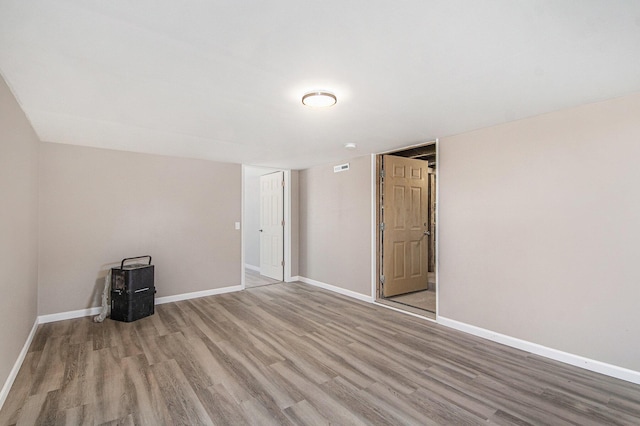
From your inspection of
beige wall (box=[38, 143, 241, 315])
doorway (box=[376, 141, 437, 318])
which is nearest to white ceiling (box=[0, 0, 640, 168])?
beige wall (box=[38, 143, 241, 315])

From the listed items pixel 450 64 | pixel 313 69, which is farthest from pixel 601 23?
pixel 313 69

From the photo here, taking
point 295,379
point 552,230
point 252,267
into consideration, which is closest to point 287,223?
point 252,267

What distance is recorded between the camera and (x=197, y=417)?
193cm

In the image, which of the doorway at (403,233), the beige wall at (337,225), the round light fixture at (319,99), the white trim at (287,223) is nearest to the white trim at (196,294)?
A: the white trim at (287,223)

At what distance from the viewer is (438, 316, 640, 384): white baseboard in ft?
7.67

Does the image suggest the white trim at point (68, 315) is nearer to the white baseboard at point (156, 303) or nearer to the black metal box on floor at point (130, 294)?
the white baseboard at point (156, 303)

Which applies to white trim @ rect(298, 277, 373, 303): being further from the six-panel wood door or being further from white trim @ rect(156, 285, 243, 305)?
white trim @ rect(156, 285, 243, 305)

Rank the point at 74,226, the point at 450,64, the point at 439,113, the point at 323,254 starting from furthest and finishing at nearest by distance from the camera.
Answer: the point at 323,254
the point at 74,226
the point at 439,113
the point at 450,64

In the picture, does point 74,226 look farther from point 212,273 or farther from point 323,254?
point 323,254

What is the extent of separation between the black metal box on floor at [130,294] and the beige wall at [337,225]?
2704 mm

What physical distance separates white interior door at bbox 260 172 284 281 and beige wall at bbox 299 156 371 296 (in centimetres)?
39

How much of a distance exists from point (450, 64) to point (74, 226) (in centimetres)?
444

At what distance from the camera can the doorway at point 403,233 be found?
14.7 ft

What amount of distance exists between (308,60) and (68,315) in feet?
13.7
